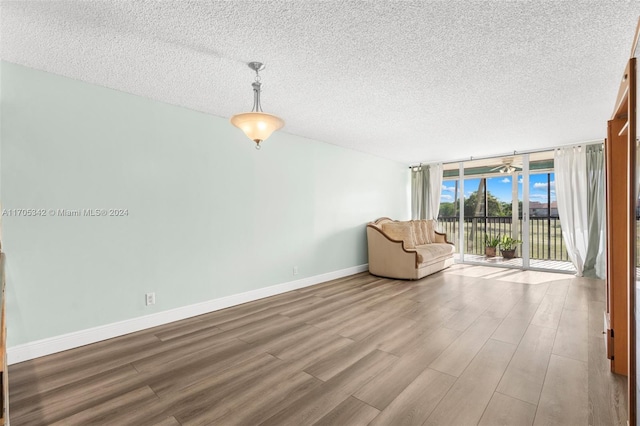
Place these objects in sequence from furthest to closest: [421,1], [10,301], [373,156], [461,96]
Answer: [373,156] → [461,96] → [10,301] → [421,1]

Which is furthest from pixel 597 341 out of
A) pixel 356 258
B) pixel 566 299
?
pixel 356 258

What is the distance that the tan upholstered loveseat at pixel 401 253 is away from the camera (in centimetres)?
488

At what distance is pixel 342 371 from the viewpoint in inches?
80.9

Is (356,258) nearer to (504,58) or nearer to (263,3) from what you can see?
(504,58)

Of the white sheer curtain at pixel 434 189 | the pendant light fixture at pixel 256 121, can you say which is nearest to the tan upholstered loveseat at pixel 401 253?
the white sheer curtain at pixel 434 189

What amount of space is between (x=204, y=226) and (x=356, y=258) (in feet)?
10.00

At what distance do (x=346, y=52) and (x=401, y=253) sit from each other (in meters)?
3.56

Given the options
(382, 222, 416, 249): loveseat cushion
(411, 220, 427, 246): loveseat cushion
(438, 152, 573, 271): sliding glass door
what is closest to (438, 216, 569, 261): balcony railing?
(438, 152, 573, 271): sliding glass door

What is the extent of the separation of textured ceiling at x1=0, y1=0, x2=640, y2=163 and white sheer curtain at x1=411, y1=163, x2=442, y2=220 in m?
3.09

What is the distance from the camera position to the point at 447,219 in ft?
23.4

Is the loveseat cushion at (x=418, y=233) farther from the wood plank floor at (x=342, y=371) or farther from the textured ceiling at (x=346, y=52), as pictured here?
the textured ceiling at (x=346, y=52)

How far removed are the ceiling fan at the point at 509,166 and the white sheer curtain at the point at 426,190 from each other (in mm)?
1302

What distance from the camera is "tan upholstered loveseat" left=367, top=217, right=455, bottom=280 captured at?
4.88 meters

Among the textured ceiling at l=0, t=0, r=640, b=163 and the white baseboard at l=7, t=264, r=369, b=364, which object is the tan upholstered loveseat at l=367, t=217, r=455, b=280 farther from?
the textured ceiling at l=0, t=0, r=640, b=163
